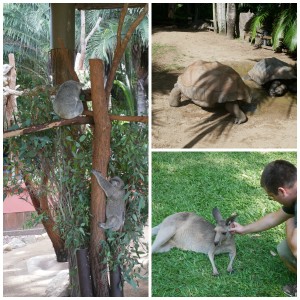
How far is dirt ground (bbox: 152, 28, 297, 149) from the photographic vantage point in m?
3.01

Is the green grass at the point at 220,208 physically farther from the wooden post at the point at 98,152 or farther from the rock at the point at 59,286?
the rock at the point at 59,286

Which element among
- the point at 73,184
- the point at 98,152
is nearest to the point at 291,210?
the point at 98,152

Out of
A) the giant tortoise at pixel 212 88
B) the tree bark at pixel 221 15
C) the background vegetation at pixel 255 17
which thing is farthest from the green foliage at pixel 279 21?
the giant tortoise at pixel 212 88

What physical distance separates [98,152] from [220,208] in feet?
2.78

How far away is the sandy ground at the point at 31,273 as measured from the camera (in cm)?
339

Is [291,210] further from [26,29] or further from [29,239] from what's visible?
[26,29]

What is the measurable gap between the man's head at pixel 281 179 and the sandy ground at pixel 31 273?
1.32 meters

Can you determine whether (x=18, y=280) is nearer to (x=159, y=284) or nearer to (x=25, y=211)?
(x=25, y=211)

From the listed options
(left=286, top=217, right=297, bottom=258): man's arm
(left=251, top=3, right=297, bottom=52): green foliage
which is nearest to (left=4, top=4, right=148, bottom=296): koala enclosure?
(left=286, top=217, right=297, bottom=258): man's arm

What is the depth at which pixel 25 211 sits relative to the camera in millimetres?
4004

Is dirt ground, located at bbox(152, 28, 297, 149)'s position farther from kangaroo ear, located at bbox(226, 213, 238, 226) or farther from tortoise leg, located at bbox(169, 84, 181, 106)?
kangaroo ear, located at bbox(226, 213, 238, 226)

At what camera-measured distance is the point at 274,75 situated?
11.5 ft

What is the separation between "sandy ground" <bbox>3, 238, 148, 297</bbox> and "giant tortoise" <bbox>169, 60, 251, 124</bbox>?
139 cm

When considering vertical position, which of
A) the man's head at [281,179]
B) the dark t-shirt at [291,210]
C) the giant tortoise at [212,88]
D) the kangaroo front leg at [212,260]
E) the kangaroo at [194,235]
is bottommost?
the kangaroo front leg at [212,260]
